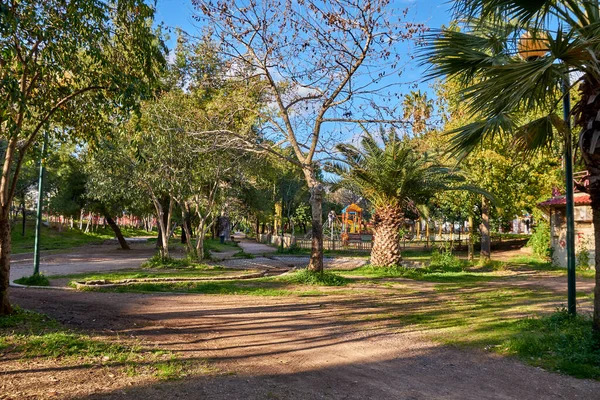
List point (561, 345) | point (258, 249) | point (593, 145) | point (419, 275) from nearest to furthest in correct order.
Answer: point (593, 145) < point (561, 345) < point (419, 275) < point (258, 249)

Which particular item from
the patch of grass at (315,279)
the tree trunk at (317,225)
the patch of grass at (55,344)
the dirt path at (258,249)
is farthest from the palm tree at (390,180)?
the dirt path at (258,249)

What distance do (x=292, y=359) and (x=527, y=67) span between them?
4726mm

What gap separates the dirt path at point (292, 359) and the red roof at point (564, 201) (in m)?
14.2

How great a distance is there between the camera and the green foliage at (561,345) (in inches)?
227

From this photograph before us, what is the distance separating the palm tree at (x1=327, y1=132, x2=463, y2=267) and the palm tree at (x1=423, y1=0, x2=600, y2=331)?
29.8ft

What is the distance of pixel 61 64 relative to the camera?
761 cm

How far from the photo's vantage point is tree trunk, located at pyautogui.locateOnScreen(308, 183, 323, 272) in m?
14.1

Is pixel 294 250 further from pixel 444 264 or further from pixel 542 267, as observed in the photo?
pixel 542 267

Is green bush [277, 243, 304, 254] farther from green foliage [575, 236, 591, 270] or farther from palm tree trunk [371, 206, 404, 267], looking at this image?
green foliage [575, 236, 591, 270]

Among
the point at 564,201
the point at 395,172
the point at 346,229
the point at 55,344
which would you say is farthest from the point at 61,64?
the point at 346,229

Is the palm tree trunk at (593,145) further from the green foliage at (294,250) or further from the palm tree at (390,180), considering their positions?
the green foliage at (294,250)

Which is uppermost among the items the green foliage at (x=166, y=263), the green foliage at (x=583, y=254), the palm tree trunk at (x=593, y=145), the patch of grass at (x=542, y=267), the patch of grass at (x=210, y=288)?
the palm tree trunk at (x=593, y=145)

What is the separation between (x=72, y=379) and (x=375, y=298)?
790cm

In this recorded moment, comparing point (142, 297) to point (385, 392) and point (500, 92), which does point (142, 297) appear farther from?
point (500, 92)
